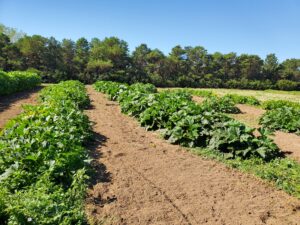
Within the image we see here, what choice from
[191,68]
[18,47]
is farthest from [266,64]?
[18,47]

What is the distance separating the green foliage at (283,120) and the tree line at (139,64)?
38.4m

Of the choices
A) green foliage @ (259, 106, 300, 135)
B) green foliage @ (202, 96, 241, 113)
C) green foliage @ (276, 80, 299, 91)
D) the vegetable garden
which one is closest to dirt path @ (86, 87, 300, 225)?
the vegetable garden

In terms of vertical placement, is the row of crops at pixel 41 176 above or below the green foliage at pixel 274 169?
above

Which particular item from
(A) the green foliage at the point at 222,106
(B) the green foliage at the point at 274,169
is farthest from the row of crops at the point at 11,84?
(B) the green foliage at the point at 274,169

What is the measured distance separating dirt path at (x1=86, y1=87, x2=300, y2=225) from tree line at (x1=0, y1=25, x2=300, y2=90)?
40.9 m

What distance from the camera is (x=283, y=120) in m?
10.5

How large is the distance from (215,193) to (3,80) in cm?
1724

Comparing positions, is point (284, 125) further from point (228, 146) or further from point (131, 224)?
point (131, 224)

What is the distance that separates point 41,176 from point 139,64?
5570 centimetres

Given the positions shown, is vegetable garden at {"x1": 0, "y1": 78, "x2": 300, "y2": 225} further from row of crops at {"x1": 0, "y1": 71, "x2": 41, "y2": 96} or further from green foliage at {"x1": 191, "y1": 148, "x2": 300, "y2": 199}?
row of crops at {"x1": 0, "y1": 71, "x2": 41, "y2": 96}

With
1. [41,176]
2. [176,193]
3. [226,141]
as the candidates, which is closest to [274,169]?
[226,141]

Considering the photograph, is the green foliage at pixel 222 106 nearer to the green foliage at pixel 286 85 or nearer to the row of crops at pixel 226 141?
the row of crops at pixel 226 141

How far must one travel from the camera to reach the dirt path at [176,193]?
4234mm

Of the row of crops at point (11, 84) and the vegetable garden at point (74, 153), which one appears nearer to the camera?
the vegetable garden at point (74, 153)
